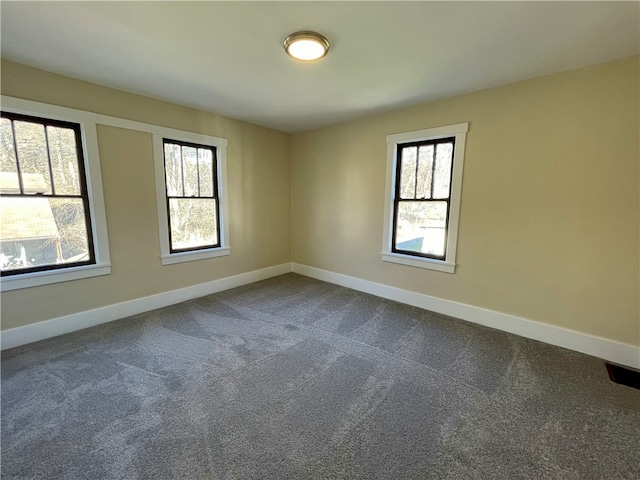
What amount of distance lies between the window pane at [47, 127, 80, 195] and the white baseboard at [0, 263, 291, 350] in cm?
130

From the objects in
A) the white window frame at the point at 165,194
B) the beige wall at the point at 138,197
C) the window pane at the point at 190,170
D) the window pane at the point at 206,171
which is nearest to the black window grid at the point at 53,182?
the beige wall at the point at 138,197

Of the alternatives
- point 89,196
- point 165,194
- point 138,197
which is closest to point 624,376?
point 165,194

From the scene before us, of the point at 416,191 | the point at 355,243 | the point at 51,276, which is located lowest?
the point at 51,276

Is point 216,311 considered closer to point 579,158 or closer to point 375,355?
point 375,355

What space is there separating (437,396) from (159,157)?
376 centimetres

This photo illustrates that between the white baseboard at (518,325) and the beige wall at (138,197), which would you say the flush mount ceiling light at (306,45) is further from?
the white baseboard at (518,325)

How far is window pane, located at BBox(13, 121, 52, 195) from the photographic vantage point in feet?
8.12

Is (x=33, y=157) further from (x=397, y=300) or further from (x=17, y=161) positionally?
(x=397, y=300)

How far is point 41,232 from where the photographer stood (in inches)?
104

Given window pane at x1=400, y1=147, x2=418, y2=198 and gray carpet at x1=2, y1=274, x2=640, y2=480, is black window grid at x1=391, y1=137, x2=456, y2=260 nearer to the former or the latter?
window pane at x1=400, y1=147, x2=418, y2=198

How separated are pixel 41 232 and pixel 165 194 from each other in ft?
3.89

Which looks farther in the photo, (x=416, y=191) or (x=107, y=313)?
(x=416, y=191)

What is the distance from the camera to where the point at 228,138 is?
13.0ft

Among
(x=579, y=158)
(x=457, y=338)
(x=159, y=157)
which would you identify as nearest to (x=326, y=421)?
(x=457, y=338)
